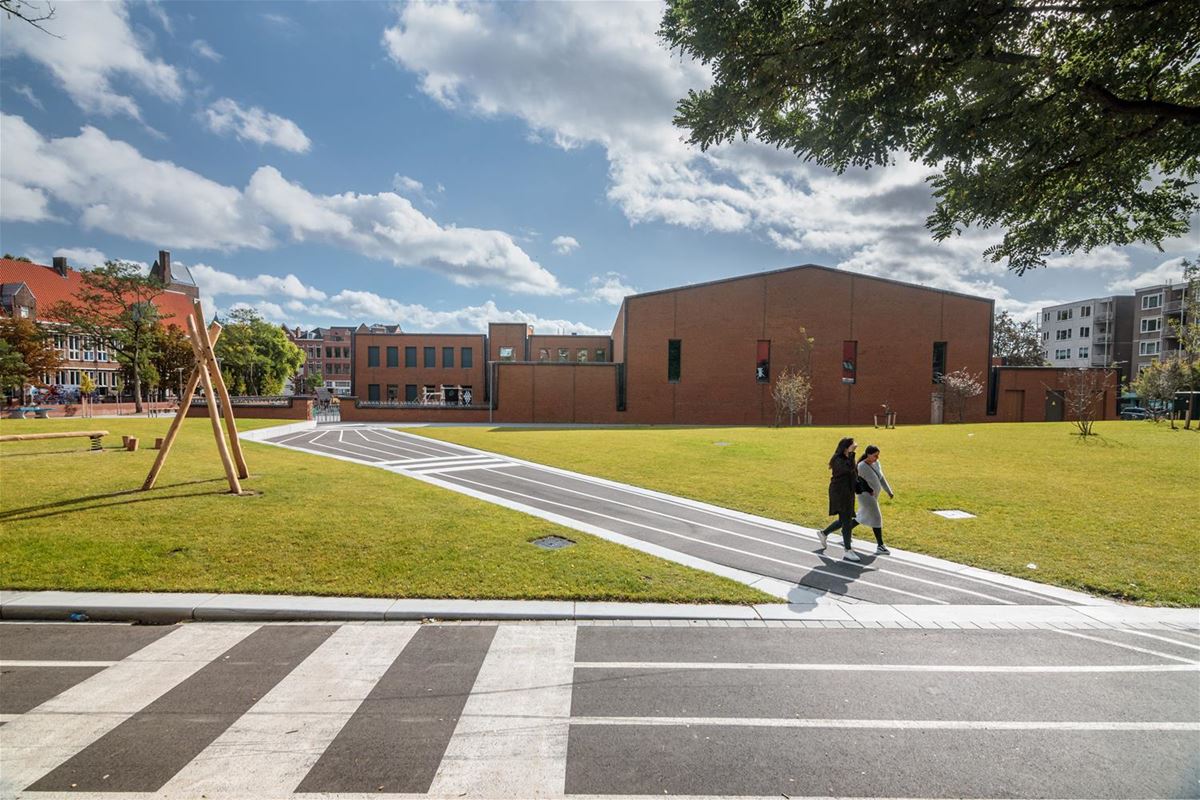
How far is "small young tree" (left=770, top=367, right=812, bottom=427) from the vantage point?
124 feet

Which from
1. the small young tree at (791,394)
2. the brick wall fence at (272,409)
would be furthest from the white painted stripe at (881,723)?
the brick wall fence at (272,409)

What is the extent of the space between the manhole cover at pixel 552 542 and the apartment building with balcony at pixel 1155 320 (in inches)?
3176

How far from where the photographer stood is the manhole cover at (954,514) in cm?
1125

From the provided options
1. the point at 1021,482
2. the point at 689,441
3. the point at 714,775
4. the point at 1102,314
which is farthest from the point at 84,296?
the point at 1102,314

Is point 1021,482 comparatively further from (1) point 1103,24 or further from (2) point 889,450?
(1) point 1103,24

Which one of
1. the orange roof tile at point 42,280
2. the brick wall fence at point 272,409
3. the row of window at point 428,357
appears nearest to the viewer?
the brick wall fence at point 272,409

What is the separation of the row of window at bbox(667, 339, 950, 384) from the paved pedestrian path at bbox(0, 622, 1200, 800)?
122 ft

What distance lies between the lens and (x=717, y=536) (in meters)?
9.88

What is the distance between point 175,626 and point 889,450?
23.9 metres

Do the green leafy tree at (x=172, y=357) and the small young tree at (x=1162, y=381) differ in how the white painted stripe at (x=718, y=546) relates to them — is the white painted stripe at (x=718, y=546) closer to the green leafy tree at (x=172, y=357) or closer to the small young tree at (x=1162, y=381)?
the small young tree at (x=1162, y=381)

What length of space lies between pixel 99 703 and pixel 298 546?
376 cm

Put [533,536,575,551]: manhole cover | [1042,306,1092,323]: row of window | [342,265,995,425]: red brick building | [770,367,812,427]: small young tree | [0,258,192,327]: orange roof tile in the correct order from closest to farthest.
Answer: [533,536,575,551]: manhole cover < [770,367,812,427]: small young tree < [342,265,995,425]: red brick building < [0,258,192,327]: orange roof tile < [1042,306,1092,323]: row of window

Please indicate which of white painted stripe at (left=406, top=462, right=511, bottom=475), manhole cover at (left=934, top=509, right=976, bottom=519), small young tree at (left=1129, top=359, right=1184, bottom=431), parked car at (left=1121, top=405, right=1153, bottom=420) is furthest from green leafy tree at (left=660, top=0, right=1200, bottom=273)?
parked car at (left=1121, top=405, right=1153, bottom=420)

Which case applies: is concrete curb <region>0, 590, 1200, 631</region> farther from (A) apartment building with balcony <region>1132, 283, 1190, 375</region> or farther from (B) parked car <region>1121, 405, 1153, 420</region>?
(A) apartment building with balcony <region>1132, 283, 1190, 375</region>
